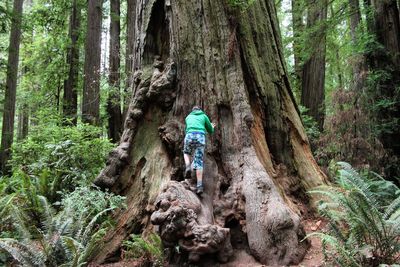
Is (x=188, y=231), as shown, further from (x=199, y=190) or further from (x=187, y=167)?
(x=187, y=167)

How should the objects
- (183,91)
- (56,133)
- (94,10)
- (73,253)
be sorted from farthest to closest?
(94,10) < (56,133) < (183,91) < (73,253)

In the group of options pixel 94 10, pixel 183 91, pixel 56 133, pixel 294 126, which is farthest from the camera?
pixel 94 10

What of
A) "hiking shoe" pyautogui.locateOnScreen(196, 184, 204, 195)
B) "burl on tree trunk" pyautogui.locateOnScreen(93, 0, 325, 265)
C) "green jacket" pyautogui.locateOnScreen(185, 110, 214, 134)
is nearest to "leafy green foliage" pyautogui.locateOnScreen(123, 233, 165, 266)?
"burl on tree trunk" pyautogui.locateOnScreen(93, 0, 325, 265)

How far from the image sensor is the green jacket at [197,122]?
18.3ft

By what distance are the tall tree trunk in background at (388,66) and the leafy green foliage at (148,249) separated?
654 centimetres

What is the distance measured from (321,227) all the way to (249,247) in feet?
4.94

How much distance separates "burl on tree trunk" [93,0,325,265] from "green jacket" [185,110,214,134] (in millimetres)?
400

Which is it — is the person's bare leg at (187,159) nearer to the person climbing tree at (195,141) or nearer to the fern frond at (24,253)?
the person climbing tree at (195,141)

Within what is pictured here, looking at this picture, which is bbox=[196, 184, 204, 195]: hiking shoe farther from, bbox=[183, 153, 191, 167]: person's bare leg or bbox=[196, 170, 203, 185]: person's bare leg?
bbox=[183, 153, 191, 167]: person's bare leg

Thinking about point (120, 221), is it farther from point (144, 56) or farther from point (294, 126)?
point (294, 126)

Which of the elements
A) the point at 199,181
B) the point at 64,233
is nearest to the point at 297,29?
the point at 199,181

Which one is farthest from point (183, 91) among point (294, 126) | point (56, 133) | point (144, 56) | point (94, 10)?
point (94, 10)

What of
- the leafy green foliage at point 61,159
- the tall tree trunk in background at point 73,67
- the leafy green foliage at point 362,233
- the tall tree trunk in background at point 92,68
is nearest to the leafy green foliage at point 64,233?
the leafy green foliage at point 61,159

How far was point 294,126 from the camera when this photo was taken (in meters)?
6.94
